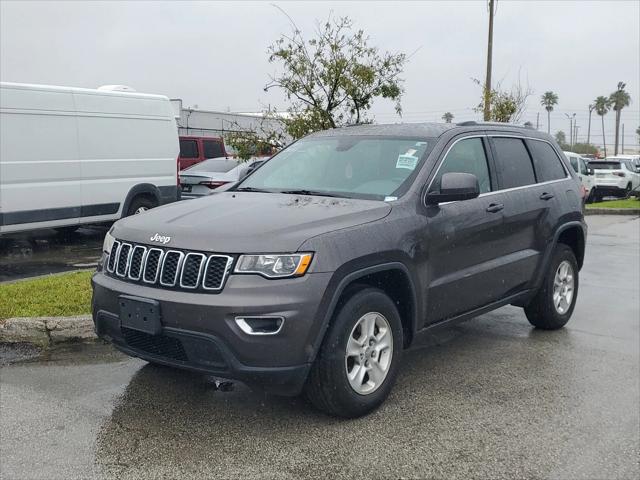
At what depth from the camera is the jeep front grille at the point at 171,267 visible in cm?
375

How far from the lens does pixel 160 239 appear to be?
13.1 feet

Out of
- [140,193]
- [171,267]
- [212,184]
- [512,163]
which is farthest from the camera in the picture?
[212,184]

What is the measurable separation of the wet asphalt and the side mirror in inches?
50.4

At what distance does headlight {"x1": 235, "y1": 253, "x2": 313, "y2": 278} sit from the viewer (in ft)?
12.2

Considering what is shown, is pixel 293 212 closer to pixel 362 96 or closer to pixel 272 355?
pixel 272 355

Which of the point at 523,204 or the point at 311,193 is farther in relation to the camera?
the point at 523,204

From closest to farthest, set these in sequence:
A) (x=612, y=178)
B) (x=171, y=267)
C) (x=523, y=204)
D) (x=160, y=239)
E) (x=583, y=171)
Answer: (x=171, y=267)
(x=160, y=239)
(x=523, y=204)
(x=583, y=171)
(x=612, y=178)

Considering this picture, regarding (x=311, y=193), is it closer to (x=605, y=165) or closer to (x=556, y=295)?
(x=556, y=295)

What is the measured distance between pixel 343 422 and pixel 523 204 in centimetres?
249

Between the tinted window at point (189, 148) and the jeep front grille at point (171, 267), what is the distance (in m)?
15.3

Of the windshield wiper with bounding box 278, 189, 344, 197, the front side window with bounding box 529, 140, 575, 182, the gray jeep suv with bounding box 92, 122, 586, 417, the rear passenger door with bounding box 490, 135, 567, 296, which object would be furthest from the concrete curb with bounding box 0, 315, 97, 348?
the front side window with bounding box 529, 140, 575, 182

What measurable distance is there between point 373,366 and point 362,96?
7.84 m

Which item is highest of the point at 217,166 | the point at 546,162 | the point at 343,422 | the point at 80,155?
the point at 80,155

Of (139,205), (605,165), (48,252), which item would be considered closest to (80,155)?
(139,205)
